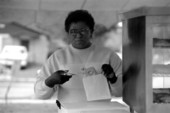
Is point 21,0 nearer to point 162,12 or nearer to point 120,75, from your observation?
point 120,75

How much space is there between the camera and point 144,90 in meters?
1.35

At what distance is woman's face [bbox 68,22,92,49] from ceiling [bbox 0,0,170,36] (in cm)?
157

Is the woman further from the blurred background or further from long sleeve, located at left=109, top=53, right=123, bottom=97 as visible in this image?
the blurred background

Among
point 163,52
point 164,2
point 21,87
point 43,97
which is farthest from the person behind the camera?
point 21,87

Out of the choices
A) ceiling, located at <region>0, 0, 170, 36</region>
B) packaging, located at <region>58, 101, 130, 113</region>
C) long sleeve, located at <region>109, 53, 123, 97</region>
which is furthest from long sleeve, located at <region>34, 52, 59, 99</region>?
ceiling, located at <region>0, 0, 170, 36</region>

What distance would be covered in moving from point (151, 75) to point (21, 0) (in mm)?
2247

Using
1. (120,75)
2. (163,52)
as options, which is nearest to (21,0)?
(120,75)

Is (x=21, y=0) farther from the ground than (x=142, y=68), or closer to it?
farther from the ground

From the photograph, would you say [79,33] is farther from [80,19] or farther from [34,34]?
[34,34]

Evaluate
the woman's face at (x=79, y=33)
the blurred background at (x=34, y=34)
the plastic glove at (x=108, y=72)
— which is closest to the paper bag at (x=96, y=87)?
the plastic glove at (x=108, y=72)

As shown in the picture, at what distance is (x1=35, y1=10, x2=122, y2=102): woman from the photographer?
1.57 m

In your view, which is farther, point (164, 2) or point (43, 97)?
point (164, 2)

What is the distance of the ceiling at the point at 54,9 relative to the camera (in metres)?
3.19

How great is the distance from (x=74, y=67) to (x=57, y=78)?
0.20m
